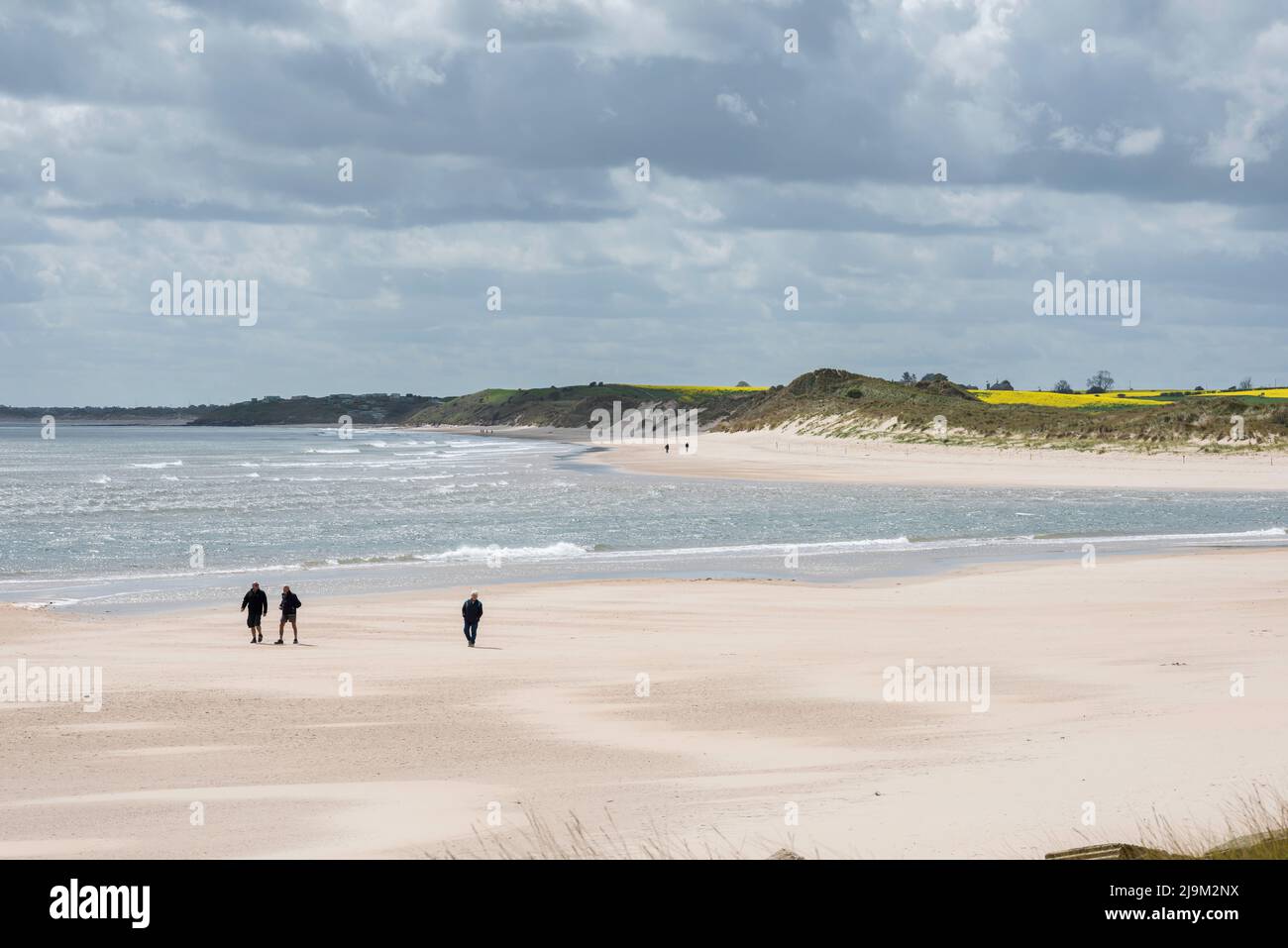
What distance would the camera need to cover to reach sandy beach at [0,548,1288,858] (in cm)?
1008

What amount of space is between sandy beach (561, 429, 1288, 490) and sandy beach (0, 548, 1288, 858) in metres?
45.8

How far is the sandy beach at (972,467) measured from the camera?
70375 mm

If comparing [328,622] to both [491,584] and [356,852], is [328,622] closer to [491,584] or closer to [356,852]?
[491,584]

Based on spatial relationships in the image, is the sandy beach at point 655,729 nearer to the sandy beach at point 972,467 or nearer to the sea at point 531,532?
the sea at point 531,532

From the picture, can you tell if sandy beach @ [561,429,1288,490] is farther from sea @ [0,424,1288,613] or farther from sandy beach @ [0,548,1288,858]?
sandy beach @ [0,548,1288,858]

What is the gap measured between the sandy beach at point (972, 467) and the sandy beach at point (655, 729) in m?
45.8

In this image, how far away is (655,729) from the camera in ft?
47.9

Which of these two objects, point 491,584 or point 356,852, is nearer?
point 356,852

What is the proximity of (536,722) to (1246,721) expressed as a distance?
8021mm

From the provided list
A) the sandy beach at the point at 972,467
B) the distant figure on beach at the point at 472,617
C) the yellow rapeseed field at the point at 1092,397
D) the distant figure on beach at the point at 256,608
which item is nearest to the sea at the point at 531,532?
the sandy beach at the point at 972,467

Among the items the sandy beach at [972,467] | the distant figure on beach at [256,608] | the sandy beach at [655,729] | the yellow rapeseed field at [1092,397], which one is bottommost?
the sandy beach at [655,729]

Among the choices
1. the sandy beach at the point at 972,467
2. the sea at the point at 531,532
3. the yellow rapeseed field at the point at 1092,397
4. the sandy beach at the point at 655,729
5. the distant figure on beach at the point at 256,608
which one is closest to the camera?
the sandy beach at the point at 655,729
